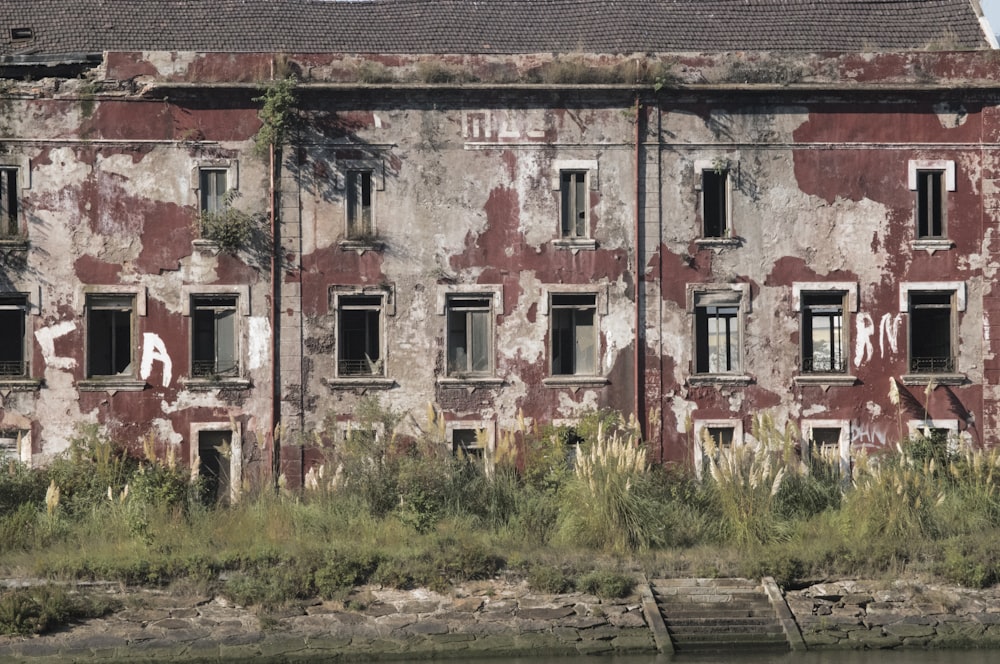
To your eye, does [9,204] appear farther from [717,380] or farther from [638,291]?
[717,380]

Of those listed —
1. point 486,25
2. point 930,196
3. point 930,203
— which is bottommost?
point 930,203

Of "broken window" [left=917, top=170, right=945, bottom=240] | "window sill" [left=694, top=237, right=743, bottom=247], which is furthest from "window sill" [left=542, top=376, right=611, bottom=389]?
"broken window" [left=917, top=170, right=945, bottom=240]

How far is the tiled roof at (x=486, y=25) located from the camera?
30.3 m

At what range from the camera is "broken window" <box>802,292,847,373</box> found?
2706cm

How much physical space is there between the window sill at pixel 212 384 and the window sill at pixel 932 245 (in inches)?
495

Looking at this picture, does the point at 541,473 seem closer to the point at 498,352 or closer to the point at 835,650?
the point at 498,352

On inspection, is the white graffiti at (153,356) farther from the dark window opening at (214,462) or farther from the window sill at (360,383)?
the window sill at (360,383)

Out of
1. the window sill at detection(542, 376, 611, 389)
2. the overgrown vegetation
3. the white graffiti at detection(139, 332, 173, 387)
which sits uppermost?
the white graffiti at detection(139, 332, 173, 387)

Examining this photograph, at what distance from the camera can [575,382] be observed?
26609mm

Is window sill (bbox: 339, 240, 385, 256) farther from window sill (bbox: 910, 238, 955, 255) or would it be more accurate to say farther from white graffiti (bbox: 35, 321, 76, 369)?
window sill (bbox: 910, 238, 955, 255)

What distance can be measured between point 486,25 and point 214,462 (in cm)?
1126

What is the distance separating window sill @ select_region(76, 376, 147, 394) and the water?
8.39m

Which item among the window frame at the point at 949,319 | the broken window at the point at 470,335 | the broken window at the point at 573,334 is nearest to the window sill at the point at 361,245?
the broken window at the point at 470,335

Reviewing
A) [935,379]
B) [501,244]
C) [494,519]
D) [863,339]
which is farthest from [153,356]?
[935,379]
